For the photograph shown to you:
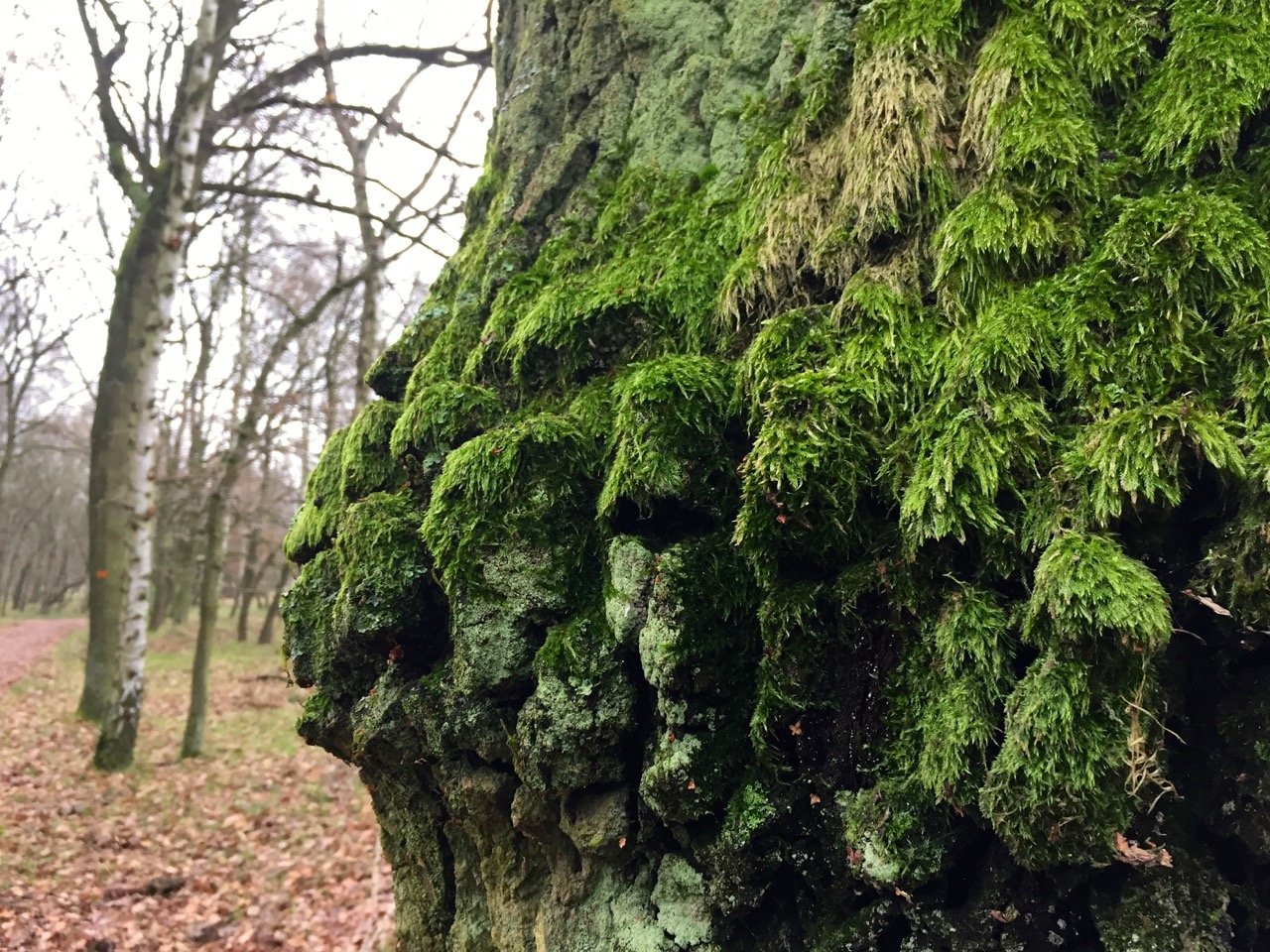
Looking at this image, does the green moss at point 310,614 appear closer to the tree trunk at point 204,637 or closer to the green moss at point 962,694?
the green moss at point 962,694

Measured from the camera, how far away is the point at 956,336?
2123 millimetres

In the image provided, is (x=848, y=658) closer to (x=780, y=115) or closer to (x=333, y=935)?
(x=780, y=115)

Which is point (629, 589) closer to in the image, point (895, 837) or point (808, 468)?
point (808, 468)

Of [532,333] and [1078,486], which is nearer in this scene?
[1078,486]

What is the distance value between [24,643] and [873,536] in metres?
30.4

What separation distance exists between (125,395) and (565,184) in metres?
8.85

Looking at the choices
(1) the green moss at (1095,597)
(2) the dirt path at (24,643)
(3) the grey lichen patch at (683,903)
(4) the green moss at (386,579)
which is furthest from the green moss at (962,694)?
(2) the dirt path at (24,643)

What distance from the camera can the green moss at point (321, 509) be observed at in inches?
140

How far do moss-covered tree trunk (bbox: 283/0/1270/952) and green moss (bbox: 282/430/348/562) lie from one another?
36cm

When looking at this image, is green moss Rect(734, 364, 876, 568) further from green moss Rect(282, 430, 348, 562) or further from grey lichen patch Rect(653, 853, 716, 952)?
green moss Rect(282, 430, 348, 562)

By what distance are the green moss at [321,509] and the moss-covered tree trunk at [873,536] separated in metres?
0.36

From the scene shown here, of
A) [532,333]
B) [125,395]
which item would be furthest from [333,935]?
[125,395]

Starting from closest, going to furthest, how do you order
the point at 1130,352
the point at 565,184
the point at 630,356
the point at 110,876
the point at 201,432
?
1. the point at 1130,352
2. the point at 630,356
3. the point at 565,184
4. the point at 110,876
5. the point at 201,432

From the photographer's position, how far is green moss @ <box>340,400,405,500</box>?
11.2ft
